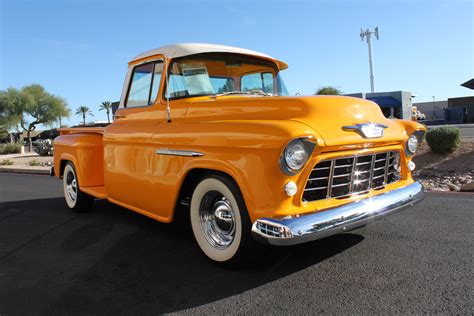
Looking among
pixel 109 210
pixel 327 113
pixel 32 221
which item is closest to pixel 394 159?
pixel 327 113

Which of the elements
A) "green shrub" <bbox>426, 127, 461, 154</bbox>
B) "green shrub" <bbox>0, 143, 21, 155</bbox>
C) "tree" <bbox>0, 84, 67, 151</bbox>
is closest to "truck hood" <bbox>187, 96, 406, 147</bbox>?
"green shrub" <bbox>426, 127, 461, 154</bbox>

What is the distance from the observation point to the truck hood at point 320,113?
310 cm

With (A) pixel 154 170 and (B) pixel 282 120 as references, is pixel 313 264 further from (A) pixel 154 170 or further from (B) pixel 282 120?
(A) pixel 154 170

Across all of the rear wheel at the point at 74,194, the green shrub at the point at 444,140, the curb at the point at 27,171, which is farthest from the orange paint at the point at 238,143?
the curb at the point at 27,171

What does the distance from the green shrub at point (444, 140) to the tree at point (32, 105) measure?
162 feet

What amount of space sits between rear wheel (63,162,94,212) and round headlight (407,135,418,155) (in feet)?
13.7

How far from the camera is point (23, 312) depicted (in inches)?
113

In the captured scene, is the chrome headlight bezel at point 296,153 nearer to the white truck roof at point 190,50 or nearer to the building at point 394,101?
the white truck roof at point 190,50

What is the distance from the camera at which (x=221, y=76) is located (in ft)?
14.3

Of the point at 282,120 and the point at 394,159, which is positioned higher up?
the point at 282,120

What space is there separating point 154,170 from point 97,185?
1.88 meters

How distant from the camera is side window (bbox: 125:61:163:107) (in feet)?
14.3

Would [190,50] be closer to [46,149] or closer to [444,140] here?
[444,140]

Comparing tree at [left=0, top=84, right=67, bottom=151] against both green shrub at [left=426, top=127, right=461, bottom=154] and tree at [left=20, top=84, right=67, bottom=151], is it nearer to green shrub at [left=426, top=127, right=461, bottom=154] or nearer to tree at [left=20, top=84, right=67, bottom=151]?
tree at [left=20, top=84, right=67, bottom=151]
